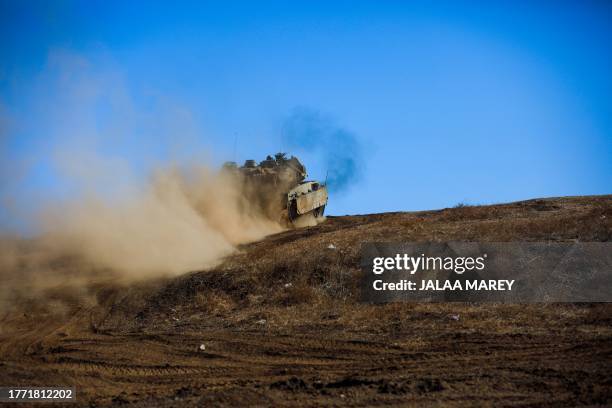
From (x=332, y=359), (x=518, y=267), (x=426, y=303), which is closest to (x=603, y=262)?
(x=518, y=267)

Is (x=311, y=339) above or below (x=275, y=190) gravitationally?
below

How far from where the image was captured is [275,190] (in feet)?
95.5

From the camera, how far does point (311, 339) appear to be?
13.0 m

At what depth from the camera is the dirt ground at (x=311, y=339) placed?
9344 millimetres

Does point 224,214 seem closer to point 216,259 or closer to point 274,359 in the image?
point 216,259

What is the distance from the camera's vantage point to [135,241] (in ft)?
71.6

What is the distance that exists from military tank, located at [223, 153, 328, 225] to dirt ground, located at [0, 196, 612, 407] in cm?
728

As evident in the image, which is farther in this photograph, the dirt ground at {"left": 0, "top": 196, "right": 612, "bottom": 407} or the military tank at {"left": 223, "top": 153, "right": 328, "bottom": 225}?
the military tank at {"left": 223, "top": 153, "right": 328, "bottom": 225}

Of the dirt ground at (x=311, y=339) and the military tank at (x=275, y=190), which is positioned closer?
the dirt ground at (x=311, y=339)

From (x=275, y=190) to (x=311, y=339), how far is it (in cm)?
1647

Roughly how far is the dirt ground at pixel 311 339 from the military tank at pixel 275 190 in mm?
7285

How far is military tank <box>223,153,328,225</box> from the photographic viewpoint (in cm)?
2889

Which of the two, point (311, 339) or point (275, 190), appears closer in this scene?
point (311, 339)

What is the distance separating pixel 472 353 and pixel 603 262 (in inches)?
274
